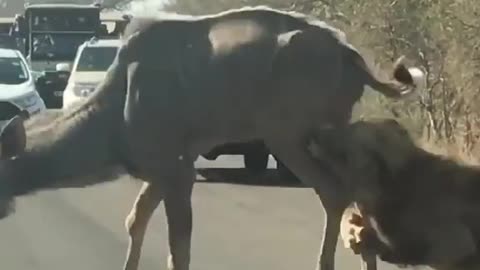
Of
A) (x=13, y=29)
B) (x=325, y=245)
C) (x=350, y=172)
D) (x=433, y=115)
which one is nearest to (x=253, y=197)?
(x=433, y=115)

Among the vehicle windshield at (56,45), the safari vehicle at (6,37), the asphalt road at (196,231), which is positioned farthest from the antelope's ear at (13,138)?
the safari vehicle at (6,37)

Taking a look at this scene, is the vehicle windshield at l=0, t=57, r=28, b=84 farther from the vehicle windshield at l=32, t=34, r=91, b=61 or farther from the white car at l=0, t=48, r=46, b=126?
the vehicle windshield at l=32, t=34, r=91, b=61

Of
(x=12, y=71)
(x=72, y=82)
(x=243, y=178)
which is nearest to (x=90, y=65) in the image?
(x=72, y=82)

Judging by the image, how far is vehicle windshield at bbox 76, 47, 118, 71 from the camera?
31266 millimetres

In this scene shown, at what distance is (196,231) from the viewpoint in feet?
51.0

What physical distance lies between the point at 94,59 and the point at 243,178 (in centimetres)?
977

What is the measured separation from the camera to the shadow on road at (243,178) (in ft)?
72.7

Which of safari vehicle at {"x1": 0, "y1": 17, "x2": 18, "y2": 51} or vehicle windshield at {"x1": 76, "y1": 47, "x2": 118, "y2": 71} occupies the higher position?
vehicle windshield at {"x1": 76, "y1": 47, "x2": 118, "y2": 71}

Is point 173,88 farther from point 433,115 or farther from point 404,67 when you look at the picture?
point 433,115

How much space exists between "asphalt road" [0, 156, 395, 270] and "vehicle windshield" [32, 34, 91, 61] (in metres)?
23.6

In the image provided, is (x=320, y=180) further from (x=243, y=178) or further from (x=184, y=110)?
(x=243, y=178)

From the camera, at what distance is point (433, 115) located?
23.0m

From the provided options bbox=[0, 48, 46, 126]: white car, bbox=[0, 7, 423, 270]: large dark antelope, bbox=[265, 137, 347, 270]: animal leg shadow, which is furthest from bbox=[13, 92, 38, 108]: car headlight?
bbox=[0, 7, 423, 270]: large dark antelope

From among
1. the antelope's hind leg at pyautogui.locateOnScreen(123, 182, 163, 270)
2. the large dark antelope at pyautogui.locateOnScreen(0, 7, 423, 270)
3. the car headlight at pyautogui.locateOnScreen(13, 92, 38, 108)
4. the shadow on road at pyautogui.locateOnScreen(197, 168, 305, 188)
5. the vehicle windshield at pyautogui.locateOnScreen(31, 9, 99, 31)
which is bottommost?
the vehicle windshield at pyautogui.locateOnScreen(31, 9, 99, 31)
